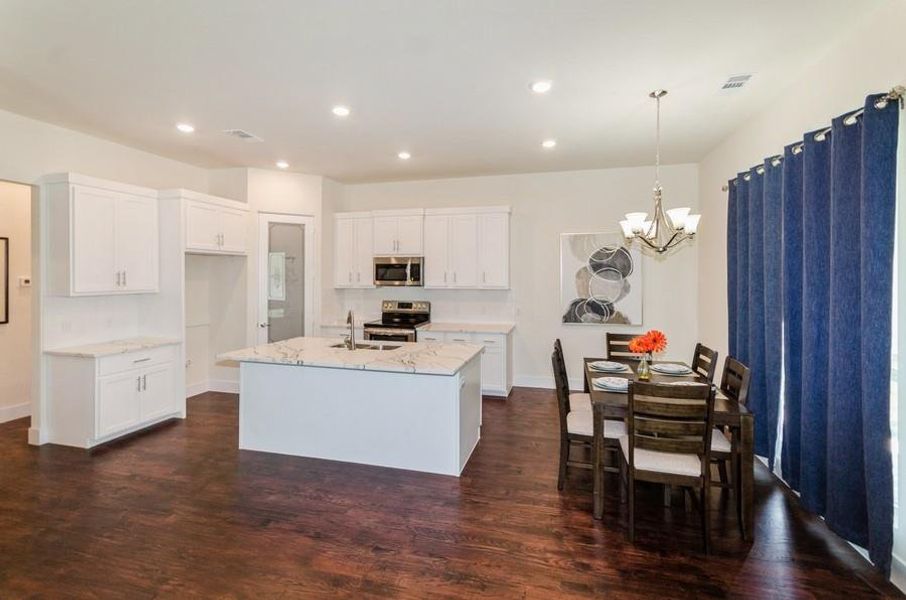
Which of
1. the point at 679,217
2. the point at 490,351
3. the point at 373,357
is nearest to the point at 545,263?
the point at 490,351

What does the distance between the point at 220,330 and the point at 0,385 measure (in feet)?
7.18

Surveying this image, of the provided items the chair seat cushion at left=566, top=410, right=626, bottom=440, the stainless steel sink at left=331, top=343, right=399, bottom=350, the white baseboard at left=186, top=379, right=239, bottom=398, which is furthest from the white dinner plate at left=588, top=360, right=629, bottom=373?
the white baseboard at left=186, top=379, right=239, bottom=398

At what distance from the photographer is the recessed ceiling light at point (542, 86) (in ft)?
11.0

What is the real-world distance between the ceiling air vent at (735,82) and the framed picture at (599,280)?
2.63 m

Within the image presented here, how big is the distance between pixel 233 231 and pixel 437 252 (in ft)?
8.50

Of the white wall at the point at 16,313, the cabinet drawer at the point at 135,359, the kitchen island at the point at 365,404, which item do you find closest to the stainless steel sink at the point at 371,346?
the kitchen island at the point at 365,404

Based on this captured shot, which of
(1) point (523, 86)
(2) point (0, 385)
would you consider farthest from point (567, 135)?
(2) point (0, 385)

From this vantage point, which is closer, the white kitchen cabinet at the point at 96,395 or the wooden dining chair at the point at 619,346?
the white kitchen cabinet at the point at 96,395

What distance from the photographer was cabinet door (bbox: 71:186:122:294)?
4156 mm

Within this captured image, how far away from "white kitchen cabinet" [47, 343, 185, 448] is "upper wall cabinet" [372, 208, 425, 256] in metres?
3.05

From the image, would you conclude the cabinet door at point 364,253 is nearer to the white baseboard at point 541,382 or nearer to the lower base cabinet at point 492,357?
the lower base cabinet at point 492,357

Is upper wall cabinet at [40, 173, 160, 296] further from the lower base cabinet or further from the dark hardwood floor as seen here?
the lower base cabinet

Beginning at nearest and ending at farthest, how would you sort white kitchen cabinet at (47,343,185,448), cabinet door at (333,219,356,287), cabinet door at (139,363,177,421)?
white kitchen cabinet at (47,343,185,448) → cabinet door at (139,363,177,421) → cabinet door at (333,219,356,287)

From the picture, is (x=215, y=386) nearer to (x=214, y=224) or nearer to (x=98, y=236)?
(x=214, y=224)
